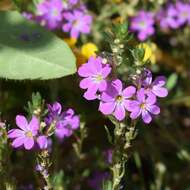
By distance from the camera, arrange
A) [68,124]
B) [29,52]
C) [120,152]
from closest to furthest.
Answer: [120,152]
[68,124]
[29,52]

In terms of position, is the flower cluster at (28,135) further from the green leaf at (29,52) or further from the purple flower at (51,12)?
the purple flower at (51,12)

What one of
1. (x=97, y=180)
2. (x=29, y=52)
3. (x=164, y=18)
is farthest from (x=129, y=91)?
(x=164, y=18)

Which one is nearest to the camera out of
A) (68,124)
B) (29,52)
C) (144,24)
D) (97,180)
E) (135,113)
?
(135,113)

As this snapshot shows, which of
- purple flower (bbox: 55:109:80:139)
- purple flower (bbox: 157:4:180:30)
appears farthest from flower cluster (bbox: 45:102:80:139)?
purple flower (bbox: 157:4:180:30)

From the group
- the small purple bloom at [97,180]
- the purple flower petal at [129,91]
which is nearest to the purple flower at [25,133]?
the purple flower petal at [129,91]

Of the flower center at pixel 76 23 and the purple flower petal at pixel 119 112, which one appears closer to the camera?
the purple flower petal at pixel 119 112

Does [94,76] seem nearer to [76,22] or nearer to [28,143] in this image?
[28,143]
